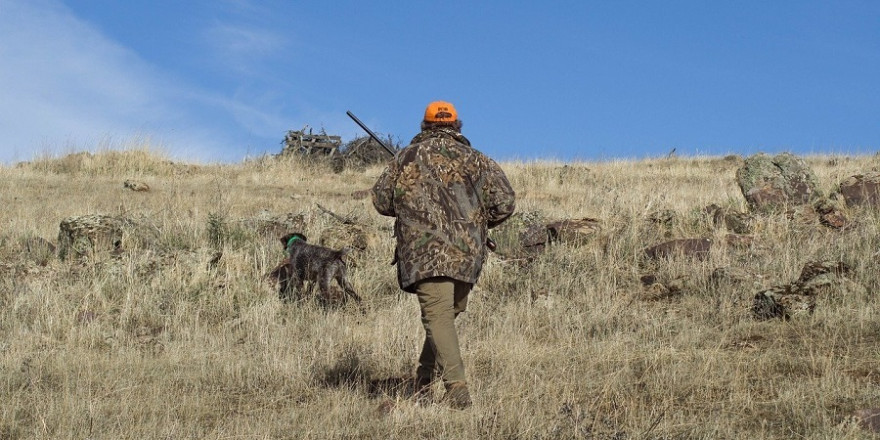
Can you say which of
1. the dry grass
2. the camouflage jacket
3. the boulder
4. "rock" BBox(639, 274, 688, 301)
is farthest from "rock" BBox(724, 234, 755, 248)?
the camouflage jacket

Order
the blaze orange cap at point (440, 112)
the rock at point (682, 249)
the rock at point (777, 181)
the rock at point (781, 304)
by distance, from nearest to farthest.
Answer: the blaze orange cap at point (440, 112) → the rock at point (781, 304) → the rock at point (682, 249) → the rock at point (777, 181)

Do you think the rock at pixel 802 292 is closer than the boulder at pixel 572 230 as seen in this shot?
Yes

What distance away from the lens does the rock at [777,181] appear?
1207 cm

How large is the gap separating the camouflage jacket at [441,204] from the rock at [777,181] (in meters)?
7.80

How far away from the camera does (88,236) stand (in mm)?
9820

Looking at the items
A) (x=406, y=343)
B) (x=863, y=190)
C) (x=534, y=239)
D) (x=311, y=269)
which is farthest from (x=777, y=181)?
(x=406, y=343)

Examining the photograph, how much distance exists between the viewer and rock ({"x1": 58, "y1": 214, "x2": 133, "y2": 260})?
384 inches

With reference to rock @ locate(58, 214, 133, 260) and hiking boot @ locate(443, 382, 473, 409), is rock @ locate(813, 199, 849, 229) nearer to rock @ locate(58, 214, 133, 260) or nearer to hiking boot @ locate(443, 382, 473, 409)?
hiking boot @ locate(443, 382, 473, 409)

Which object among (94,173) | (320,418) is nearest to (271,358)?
(320,418)

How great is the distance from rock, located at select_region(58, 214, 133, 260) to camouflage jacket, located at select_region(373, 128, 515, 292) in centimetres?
567

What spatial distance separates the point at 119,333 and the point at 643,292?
15.0 feet

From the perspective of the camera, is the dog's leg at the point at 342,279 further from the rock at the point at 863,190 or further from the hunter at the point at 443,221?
the rock at the point at 863,190

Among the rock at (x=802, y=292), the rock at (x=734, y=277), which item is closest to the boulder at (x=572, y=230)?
the rock at (x=734, y=277)

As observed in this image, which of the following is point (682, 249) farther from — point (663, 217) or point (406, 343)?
point (406, 343)
